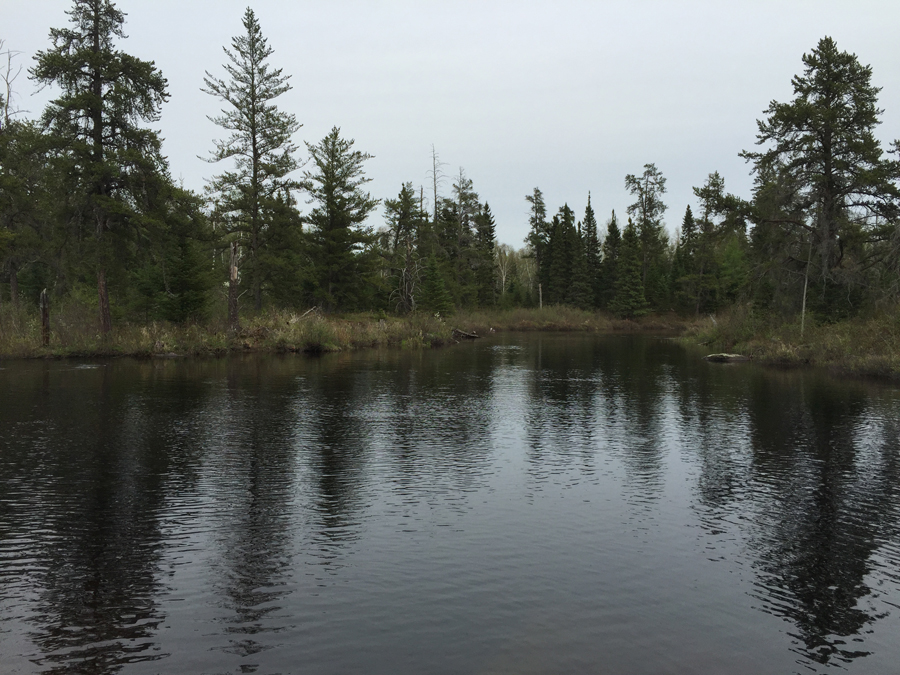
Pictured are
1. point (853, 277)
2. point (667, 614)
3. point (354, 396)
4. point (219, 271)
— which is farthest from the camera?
point (219, 271)

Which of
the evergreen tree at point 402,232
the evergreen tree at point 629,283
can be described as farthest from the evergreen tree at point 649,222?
the evergreen tree at point 402,232

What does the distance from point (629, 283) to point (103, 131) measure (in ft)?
212

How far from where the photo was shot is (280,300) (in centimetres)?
5194

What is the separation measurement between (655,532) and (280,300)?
46.1 meters

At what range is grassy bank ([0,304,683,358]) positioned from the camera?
105 ft

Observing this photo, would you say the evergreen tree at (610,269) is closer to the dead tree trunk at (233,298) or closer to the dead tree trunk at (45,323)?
the dead tree trunk at (233,298)

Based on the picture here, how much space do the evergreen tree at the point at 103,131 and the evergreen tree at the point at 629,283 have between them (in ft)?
204

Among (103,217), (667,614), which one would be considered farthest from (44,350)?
(667,614)

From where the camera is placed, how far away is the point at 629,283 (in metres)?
83.3

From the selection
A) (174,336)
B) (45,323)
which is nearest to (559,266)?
(174,336)

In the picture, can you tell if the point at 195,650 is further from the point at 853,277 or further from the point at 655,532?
the point at 853,277

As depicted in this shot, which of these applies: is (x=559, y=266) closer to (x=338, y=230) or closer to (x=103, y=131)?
(x=338, y=230)

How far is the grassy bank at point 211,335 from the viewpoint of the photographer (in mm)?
32031

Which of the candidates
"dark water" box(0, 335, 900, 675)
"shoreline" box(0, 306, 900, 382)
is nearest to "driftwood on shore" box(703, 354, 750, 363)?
"shoreline" box(0, 306, 900, 382)
